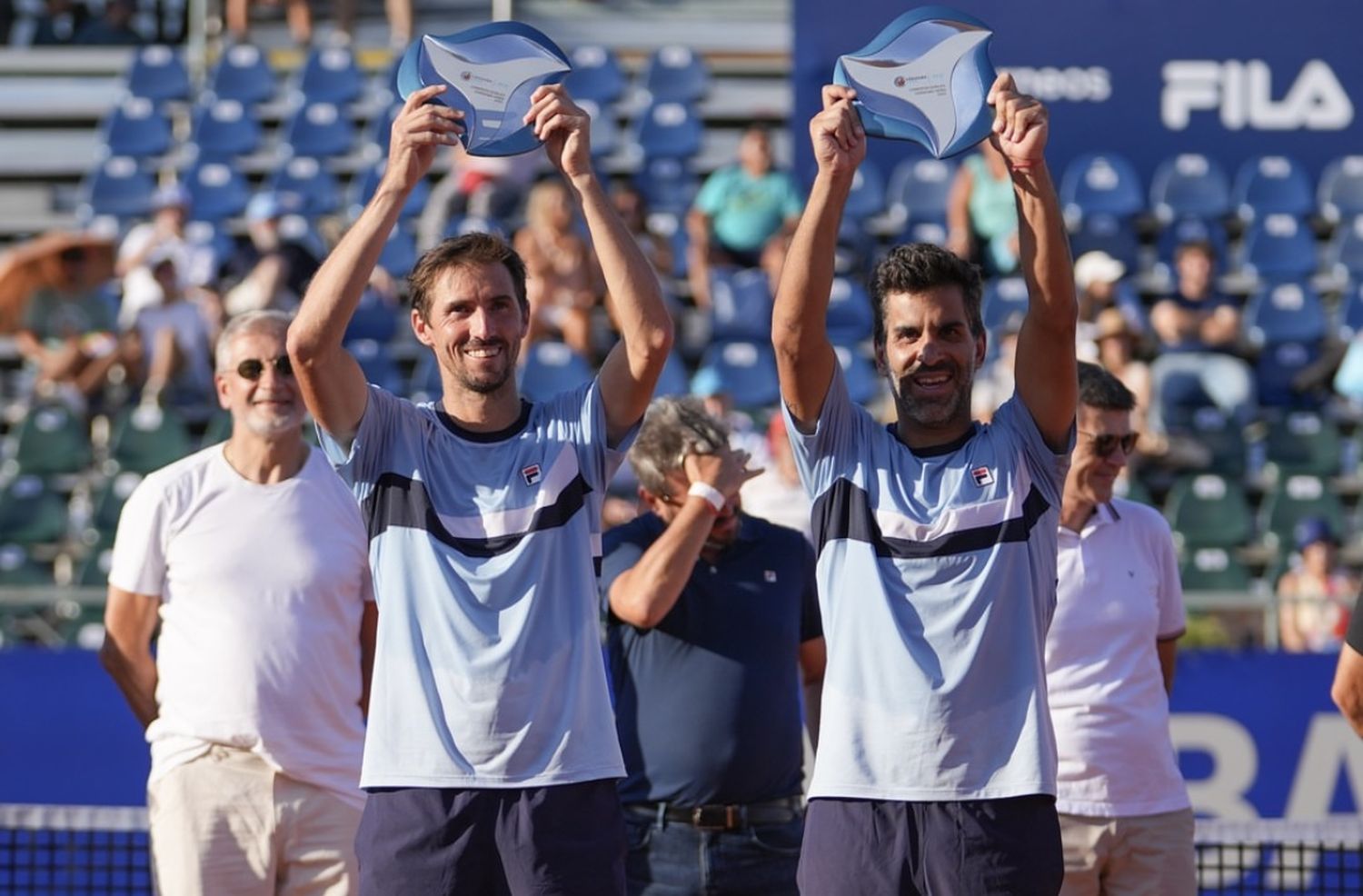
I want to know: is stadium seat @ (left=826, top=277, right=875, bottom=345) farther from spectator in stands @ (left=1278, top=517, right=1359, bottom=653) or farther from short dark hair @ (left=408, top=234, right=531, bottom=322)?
short dark hair @ (left=408, top=234, right=531, bottom=322)

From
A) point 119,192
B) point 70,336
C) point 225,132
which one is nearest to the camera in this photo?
point 70,336

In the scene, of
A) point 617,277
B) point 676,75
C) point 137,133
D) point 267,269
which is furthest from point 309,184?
point 617,277

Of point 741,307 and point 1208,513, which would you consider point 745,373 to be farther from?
point 1208,513

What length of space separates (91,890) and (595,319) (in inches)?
245

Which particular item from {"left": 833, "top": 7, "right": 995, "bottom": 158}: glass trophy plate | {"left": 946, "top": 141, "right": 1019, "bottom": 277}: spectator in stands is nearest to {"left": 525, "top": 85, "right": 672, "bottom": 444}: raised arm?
{"left": 833, "top": 7, "right": 995, "bottom": 158}: glass trophy plate

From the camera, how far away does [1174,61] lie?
13516 millimetres

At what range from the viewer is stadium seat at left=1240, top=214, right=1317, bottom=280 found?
13914 mm

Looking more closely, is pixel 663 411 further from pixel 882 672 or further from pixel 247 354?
pixel 882 672

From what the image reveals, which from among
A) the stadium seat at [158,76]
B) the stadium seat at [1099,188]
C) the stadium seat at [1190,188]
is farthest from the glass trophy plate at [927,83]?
the stadium seat at [158,76]

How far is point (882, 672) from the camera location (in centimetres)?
405

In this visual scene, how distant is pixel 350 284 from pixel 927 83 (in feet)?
4.20

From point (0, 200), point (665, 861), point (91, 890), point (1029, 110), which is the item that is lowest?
point (91, 890)

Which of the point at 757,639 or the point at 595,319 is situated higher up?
the point at 595,319

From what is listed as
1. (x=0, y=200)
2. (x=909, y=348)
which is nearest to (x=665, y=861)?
(x=909, y=348)
